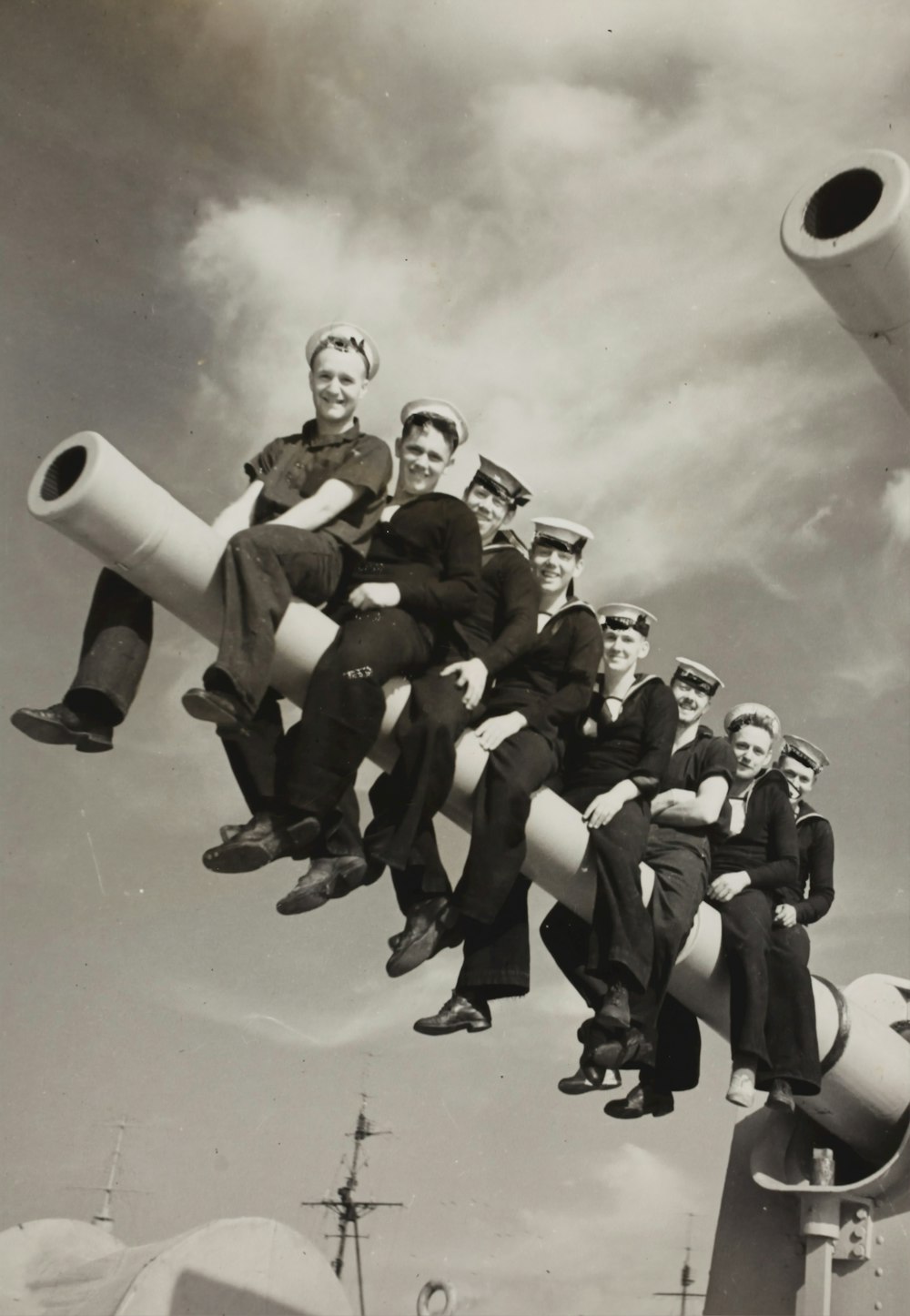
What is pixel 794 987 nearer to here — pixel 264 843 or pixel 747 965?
pixel 747 965

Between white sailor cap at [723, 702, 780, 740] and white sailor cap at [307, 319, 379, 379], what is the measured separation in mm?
2789

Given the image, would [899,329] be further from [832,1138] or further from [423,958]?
[832,1138]

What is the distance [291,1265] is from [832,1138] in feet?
11.0

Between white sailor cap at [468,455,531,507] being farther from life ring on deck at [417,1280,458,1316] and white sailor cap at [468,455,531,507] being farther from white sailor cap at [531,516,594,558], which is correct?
life ring on deck at [417,1280,458,1316]

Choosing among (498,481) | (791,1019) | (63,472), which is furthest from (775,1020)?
(63,472)

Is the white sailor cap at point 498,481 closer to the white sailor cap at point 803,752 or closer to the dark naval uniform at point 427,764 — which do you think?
the dark naval uniform at point 427,764

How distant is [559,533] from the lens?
6176 mm

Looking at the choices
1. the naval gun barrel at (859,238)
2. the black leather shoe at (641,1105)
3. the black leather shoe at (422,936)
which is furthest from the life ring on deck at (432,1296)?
Answer: the naval gun barrel at (859,238)

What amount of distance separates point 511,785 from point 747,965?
6.17ft

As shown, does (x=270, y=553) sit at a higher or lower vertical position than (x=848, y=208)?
lower

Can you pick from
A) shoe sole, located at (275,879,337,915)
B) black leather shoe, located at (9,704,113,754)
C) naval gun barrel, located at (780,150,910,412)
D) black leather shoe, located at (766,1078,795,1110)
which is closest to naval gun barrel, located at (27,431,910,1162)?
black leather shoe, located at (766,1078,795,1110)

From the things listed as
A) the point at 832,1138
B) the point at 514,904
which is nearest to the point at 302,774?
the point at 514,904

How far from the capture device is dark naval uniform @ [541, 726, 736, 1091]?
6.13m

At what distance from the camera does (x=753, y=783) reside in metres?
7.26
